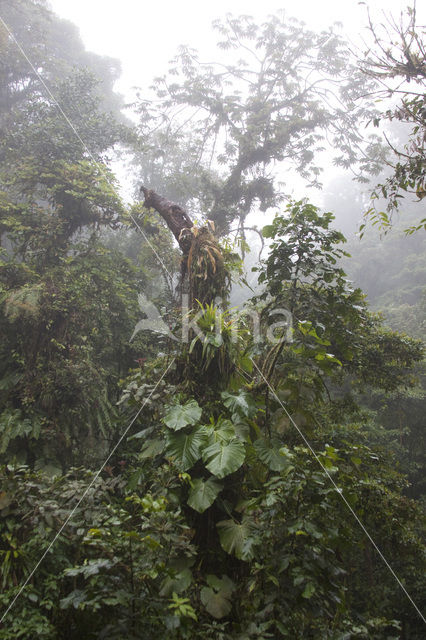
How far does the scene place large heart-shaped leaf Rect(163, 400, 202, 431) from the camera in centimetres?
247

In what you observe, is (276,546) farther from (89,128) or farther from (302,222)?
(89,128)

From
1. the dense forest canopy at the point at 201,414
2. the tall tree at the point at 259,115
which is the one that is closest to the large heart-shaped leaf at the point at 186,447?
the dense forest canopy at the point at 201,414

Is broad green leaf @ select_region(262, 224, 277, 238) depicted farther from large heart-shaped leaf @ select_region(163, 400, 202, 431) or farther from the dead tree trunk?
large heart-shaped leaf @ select_region(163, 400, 202, 431)

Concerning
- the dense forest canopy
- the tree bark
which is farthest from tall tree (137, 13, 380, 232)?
the tree bark

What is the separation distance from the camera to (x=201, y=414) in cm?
264

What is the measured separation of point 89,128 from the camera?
8219 millimetres

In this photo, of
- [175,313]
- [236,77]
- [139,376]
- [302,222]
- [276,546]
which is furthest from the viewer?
[236,77]

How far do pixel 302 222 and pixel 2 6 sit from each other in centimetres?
1374

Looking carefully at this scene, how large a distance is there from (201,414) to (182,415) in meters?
0.16

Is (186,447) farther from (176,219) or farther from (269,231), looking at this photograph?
(176,219)

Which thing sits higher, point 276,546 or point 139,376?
point 139,376

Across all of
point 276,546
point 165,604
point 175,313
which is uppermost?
point 175,313

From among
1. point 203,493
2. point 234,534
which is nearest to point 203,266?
point 203,493

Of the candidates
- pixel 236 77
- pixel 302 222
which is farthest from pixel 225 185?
pixel 302 222
